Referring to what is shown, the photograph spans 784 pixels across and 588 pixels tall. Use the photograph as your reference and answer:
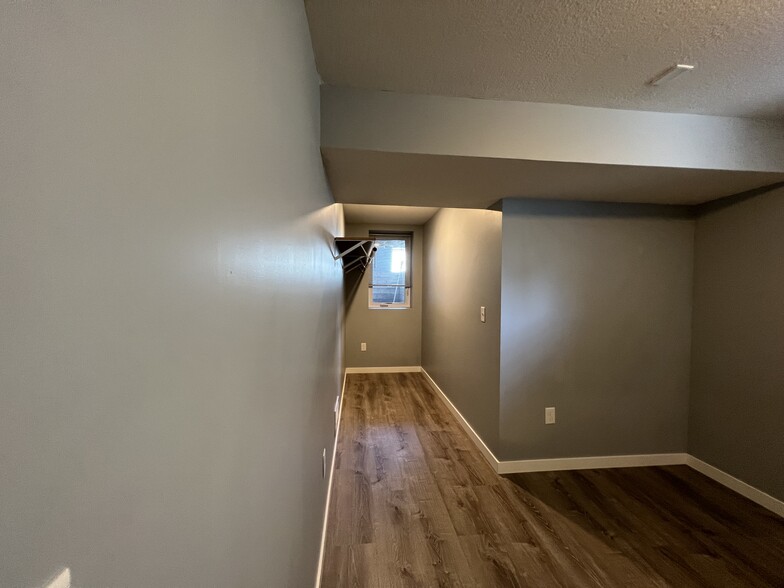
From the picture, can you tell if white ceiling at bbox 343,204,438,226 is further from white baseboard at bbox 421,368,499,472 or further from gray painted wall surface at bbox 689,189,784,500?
gray painted wall surface at bbox 689,189,784,500

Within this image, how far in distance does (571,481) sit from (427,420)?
1288 mm

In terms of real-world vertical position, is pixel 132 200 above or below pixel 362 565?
above

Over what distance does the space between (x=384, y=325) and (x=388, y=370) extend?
2.17 ft

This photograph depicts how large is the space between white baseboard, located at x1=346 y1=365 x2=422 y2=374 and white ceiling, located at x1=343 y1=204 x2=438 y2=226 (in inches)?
82.3

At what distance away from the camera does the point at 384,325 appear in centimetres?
490

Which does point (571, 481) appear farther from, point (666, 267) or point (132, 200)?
point (132, 200)

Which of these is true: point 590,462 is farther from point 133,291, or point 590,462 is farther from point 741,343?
point 133,291

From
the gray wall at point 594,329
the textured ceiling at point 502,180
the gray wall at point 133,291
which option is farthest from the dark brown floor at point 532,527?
the textured ceiling at point 502,180

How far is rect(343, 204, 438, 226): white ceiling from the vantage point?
12.8 feet

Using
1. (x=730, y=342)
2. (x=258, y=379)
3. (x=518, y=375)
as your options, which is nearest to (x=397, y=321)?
(x=518, y=375)

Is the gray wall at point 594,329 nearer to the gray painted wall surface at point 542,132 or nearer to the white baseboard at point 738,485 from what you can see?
the white baseboard at point 738,485

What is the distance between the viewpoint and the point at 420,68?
1.34 meters

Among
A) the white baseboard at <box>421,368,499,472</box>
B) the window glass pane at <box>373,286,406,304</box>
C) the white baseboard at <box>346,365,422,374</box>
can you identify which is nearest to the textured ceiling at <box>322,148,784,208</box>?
the white baseboard at <box>421,368,499,472</box>

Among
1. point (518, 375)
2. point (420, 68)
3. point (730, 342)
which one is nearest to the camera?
point (420, 68)
